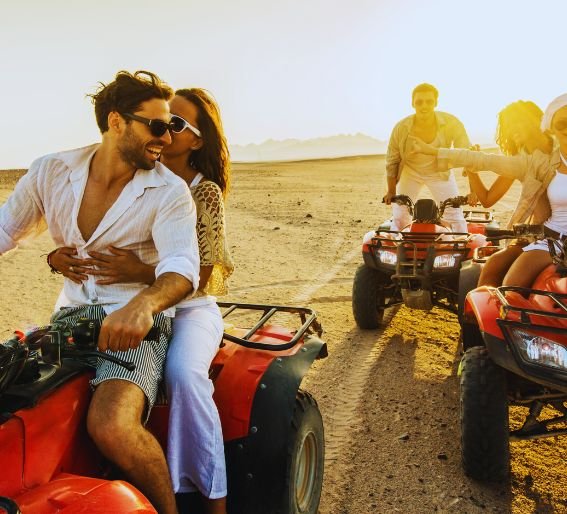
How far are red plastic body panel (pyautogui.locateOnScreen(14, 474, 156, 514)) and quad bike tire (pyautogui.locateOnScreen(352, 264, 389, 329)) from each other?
4636 millimetres

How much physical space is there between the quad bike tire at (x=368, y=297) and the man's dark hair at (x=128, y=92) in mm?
3921

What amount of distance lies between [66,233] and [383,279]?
13.9 ft

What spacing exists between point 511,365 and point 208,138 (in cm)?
181

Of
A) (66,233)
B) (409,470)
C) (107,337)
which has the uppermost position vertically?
(66,233)

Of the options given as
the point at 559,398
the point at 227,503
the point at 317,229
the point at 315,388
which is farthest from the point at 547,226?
the point at 317,229

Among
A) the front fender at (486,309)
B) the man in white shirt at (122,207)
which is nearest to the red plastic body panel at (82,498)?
the man in white shirt at (122,207)

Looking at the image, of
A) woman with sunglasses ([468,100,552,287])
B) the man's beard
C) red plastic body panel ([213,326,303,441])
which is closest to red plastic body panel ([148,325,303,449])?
red plastic body panel ([213,326,303,441])

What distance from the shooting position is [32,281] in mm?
8422

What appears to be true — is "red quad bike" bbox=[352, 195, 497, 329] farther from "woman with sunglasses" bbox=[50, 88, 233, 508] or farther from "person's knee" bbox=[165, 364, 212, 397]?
"person's knee" bbox=[165, 364, 212, 397]

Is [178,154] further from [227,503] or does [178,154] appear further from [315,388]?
[315,388]

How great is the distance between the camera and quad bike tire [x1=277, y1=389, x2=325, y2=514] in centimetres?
259

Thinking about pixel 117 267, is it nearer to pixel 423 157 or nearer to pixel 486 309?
pixel 486 309

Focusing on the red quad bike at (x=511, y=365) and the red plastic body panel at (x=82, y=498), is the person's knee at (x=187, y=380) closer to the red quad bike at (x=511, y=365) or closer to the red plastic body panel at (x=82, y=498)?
the red plastic body panel at (x=82, y=498)

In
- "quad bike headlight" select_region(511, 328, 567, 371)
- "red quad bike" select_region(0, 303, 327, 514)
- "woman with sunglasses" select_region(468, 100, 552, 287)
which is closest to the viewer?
"red quad bike" select_region(0, 303, 327, 514)
